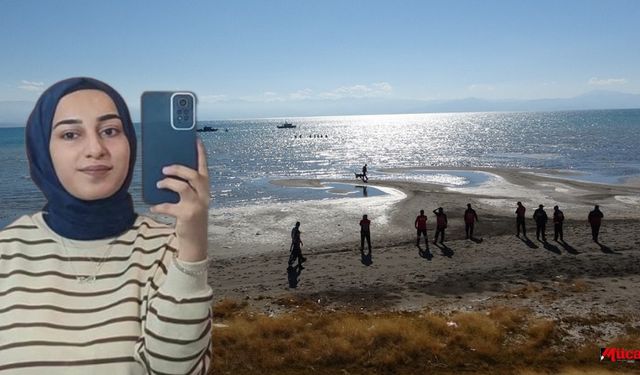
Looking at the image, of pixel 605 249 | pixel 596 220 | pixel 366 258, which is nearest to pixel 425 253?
pixel 366 258

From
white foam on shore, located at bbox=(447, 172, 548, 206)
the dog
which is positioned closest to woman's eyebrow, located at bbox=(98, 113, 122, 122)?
white foam on shore, located at bbox=(447, 172, 548, 206)

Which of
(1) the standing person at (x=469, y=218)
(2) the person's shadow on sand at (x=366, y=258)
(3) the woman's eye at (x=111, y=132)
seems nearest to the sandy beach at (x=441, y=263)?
(2) the person's shadow on sand at (x=366, y=258)

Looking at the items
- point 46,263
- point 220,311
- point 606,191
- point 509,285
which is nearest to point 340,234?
point 509,285

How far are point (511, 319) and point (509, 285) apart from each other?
3865 mm

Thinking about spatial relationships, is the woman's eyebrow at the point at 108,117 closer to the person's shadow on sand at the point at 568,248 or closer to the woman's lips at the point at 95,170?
the woman's lips at the point at 95,170

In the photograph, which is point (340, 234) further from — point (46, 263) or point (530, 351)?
point (46, 263)

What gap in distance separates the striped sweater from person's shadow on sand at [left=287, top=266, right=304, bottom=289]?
13115 millimetres

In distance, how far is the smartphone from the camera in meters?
1.62

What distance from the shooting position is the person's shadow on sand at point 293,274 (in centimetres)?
1485

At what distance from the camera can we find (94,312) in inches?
64.7

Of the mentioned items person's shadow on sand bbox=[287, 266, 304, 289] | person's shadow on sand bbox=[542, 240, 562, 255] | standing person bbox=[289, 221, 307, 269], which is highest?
standing person bbox=[289, 221, 307, 269]

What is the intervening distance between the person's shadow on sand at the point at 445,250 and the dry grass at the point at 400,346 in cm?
734

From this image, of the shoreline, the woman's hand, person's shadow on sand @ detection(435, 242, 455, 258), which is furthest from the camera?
the shoreline

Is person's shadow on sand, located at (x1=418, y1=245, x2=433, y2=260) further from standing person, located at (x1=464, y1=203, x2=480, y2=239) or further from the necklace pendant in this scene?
the necklace pendant
